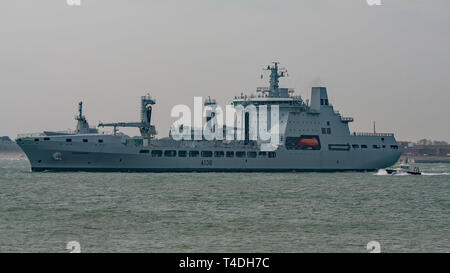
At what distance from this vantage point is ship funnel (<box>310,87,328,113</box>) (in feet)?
246

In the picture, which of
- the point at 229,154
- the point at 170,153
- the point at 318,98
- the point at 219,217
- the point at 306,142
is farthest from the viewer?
the point at 318,98

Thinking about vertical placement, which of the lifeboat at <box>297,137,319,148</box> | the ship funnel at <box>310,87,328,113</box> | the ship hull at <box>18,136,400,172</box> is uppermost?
the ship funnel at <box>310,87,328,113</box>

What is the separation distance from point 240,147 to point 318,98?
11.8m

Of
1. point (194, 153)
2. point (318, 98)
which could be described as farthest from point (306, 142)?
point (194, 153)

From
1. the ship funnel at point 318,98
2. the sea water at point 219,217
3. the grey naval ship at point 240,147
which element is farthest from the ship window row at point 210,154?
the sea water at point 219,217

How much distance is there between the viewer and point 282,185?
169 ft

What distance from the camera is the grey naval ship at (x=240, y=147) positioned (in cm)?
6438

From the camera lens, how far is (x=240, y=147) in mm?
70625

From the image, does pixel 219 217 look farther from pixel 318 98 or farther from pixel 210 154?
pixel 318 98

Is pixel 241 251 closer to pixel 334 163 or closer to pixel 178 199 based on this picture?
pixel 178 199

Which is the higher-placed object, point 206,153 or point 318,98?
point 318,98

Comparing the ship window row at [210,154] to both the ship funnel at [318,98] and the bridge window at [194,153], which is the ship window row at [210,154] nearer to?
the bridge window at [194,153]

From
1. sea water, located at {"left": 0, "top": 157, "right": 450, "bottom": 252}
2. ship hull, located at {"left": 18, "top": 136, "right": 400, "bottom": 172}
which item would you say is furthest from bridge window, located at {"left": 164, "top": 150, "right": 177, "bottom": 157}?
sea water, located at {"left": 0, "top": 157, "right": 450, "bottom": 252}

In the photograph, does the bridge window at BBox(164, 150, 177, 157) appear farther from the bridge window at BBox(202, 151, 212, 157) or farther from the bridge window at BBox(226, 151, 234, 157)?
the bridge window at BBox(226, 151, 234, 157)
